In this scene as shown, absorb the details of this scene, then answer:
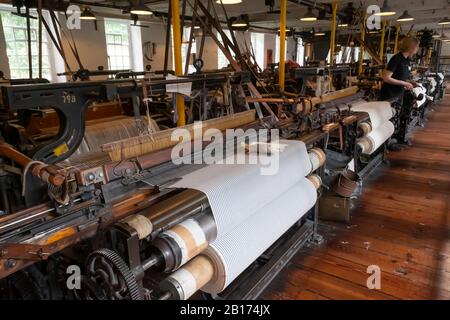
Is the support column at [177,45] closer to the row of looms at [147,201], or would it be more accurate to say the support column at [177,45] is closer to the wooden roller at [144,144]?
the row of looms at [147,201]

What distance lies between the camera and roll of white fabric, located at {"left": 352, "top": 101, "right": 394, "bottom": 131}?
337 centimetres

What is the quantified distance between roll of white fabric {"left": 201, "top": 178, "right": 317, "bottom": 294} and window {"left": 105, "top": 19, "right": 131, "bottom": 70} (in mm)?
8610

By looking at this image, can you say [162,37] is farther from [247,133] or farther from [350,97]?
[247,133]

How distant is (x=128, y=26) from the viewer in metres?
9.66

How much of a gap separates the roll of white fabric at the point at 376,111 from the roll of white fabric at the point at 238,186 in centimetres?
189

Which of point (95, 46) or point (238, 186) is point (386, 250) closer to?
point (238, 186)

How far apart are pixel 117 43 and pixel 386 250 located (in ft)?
29.5

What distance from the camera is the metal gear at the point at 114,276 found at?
3.14ft

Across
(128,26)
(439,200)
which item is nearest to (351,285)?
(439,200)

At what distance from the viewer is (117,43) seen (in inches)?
372

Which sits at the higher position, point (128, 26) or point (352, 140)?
point (128, 26)

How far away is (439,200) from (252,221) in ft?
7.91

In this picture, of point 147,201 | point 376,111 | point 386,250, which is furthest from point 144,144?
point 376,111
